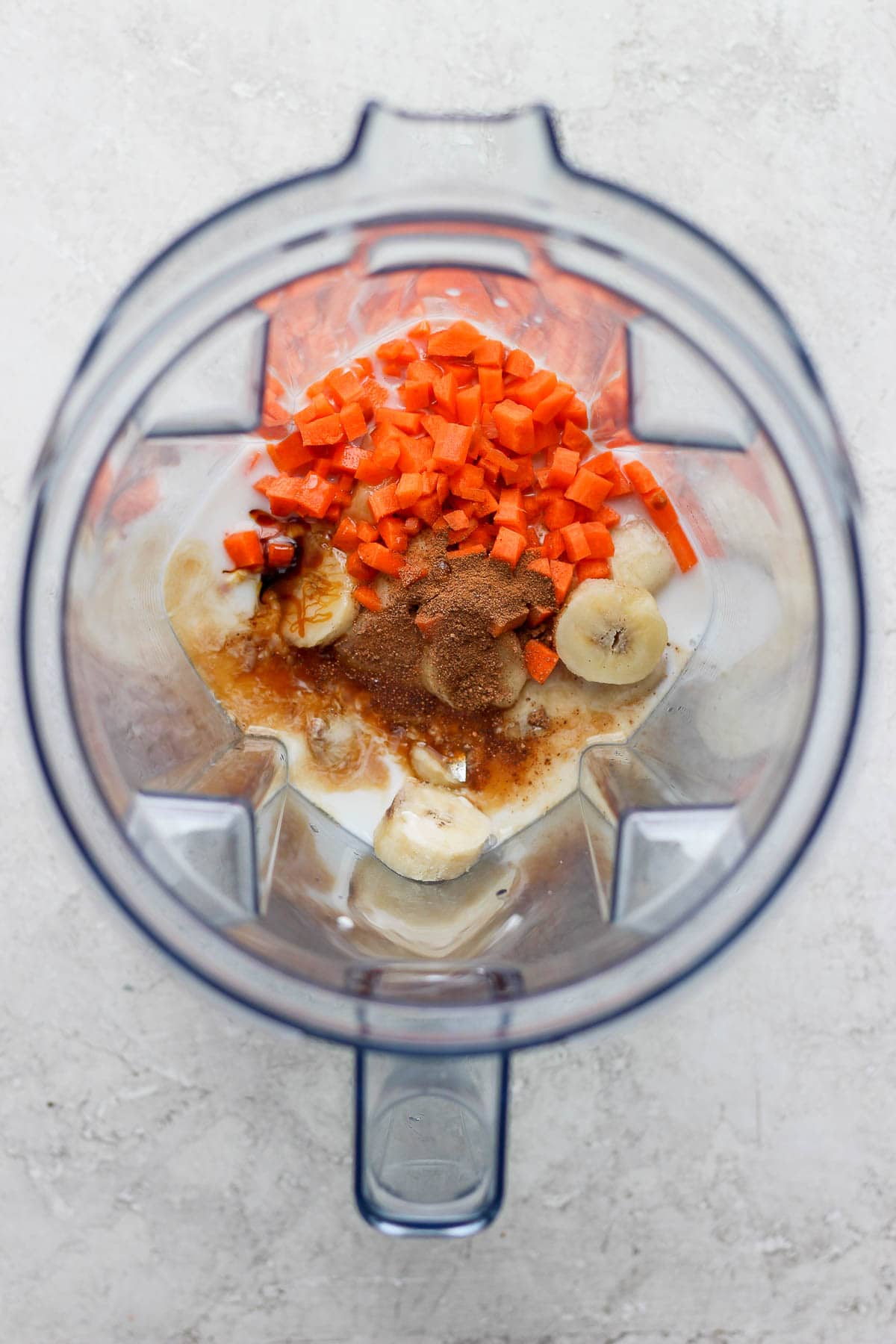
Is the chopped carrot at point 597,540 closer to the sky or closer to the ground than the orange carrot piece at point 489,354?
closer to the ground

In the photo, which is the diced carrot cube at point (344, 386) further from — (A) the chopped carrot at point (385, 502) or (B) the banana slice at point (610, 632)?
(B) the banana slice at point (610, 632)

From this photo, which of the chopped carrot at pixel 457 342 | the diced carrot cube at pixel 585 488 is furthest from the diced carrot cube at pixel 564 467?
the chopped carrot at pixel 457 342

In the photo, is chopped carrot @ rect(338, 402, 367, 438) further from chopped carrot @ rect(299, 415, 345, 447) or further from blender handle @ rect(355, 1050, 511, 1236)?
blender handle @ rect(355, 1050, 511, 1236)

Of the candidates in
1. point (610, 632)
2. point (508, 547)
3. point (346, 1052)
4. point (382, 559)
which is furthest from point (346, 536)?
point (346, 1052)

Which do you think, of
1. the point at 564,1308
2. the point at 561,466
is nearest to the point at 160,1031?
the point at 564,1308

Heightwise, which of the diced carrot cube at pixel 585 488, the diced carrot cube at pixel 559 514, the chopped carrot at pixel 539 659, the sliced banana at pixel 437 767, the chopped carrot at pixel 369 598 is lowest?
the sliced banana at pixel 437 767

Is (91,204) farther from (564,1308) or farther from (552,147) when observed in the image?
(564,1308)

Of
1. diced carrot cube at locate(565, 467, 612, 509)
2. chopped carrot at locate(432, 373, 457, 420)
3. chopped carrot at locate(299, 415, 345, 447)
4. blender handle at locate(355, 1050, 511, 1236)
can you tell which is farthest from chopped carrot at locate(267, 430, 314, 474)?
blender handle at locate(355, 1050, 511, 1236)
